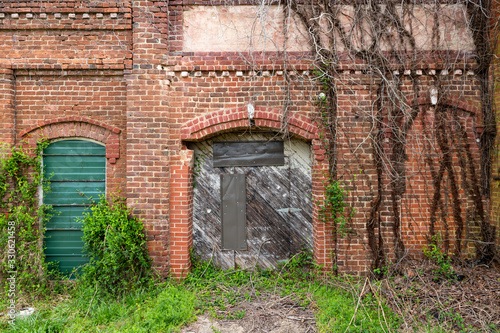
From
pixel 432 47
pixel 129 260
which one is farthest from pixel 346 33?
pixel 129 260

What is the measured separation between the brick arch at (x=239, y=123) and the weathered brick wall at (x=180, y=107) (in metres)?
0.02

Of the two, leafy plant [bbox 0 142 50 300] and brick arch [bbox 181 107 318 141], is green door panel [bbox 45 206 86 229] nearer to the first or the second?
leafy plant [bbox 0 142 50 300]

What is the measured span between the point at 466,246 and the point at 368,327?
2.57 m

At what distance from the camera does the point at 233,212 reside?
5.44 meters

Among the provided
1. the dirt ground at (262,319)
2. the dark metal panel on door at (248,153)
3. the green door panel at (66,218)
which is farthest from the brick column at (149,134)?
the dirt ground at (262,319)

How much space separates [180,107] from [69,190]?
2472mm

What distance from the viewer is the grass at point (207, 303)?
3.93 metres

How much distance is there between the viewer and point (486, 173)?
4.98 m

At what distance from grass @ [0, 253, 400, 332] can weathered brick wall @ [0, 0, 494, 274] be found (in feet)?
1.39

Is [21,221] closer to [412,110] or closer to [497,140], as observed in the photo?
[412,110]

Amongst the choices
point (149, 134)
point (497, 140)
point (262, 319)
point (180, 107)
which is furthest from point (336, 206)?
point (149, 134)

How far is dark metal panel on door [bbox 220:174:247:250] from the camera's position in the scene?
5.43m

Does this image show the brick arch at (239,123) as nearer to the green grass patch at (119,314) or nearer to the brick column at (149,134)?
the brick column at (149,134)

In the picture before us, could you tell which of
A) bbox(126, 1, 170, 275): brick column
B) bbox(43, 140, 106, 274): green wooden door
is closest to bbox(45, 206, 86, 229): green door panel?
bbox(43, 140, 106, 274): green wooden door
